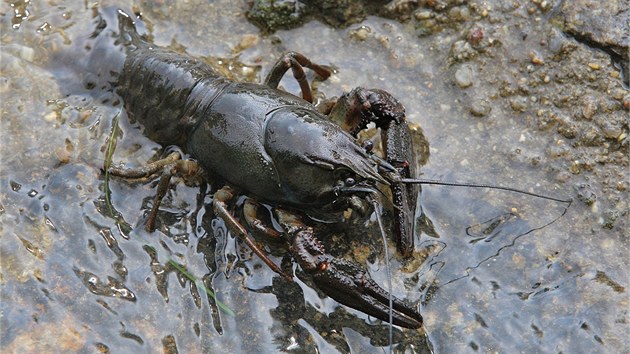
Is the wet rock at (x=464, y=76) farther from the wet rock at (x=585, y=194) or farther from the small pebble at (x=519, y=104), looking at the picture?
the wet rock at (x=585, y=194)

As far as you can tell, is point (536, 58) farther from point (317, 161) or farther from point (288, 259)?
point (288, 259)

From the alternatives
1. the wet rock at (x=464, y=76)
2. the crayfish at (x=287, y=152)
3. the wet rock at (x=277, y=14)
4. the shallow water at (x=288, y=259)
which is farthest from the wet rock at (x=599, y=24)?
the wet rock at (x=277, y=14)

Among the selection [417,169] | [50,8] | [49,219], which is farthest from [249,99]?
[50,8]

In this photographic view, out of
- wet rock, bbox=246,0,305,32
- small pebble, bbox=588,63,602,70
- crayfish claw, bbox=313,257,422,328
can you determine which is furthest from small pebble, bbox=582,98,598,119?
wet rock, bbox=246,0,305,32

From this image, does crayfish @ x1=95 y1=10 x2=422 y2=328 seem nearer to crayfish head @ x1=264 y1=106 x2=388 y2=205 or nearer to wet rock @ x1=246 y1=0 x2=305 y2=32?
crayfish head @ x1=264 y1=106 x2=388 y2=205

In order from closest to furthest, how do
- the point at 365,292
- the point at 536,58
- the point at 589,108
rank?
1. the point at 365,292
2. the point at 589,108
3. the point at 536,58

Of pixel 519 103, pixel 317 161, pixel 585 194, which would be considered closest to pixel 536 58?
pixel 519 103
